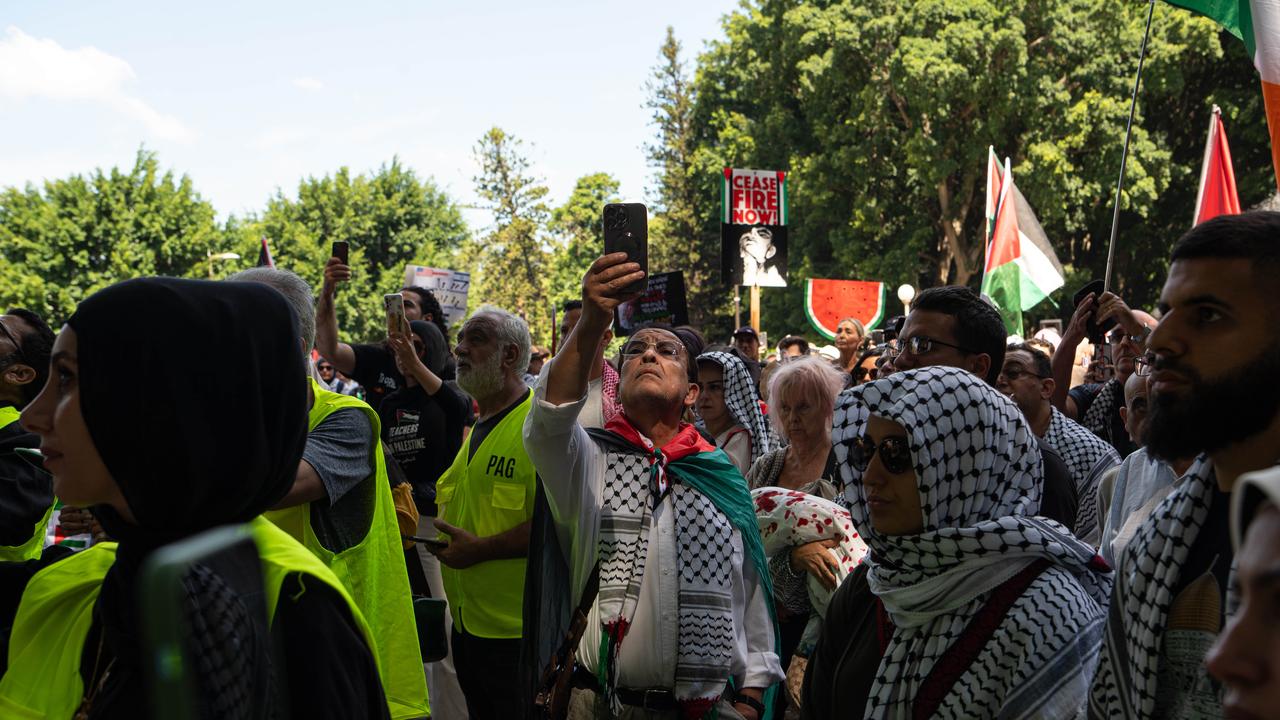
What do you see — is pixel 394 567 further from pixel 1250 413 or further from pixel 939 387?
pixel 1250 413

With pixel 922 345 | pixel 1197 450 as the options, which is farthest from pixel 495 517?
pixel 1197 450

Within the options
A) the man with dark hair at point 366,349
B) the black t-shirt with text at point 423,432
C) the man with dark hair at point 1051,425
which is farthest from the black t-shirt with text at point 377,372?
the man with dark hair at point 1051,425

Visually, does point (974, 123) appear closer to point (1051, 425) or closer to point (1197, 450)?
point (1051, 425)

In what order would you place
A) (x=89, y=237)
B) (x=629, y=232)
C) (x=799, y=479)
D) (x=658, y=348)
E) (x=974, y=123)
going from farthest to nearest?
(x=89, y=237) < (x=974, y=123) < (x=799, y=479) < (x=658, y=348) < (x=629, y=232)

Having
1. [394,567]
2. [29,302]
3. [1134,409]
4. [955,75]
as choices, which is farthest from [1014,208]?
[29,302]

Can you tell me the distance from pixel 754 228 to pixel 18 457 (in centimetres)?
1161

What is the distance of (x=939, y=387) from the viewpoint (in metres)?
2.57

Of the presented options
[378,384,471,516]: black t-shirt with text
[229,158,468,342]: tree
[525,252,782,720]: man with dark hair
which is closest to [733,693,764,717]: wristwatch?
[525,252,782,720]: man with dark hair

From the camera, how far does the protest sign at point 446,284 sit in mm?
14945

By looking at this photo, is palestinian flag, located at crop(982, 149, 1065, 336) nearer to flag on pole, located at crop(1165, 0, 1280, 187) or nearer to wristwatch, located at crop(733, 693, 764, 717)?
flag on pole, located at crop(1165, 0, 1280, 187)

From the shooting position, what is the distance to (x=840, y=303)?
53.7 feet

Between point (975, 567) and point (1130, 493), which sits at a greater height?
point (975, 567)

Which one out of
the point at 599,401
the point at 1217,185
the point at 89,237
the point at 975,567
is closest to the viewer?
the point at 975,567

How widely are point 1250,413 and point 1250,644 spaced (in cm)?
108
